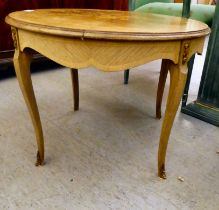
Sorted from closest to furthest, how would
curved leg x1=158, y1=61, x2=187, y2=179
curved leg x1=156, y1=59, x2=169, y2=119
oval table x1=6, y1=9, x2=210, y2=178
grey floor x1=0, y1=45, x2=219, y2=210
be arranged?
oval table x1=6, y1=9, x2=210, y2=178
curved leg x1=158, y1=61, x2=187, y2=179
grey floor x1=0, y1=45, x2=219, y2=210
curved leg x1=156, y1=59, x2=169, y2=119

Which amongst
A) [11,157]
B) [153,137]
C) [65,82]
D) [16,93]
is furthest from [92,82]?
[11,157]

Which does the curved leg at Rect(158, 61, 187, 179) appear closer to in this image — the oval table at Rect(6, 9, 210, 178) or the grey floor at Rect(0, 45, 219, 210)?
the oval table at Rect(6, 9, 210, 178)

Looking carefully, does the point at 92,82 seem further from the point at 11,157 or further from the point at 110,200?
the point at 110,200

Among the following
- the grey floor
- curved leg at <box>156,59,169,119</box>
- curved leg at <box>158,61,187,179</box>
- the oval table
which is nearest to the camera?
the oval table

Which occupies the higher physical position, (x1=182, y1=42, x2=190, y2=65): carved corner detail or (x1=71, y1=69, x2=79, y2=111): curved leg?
(x1=182, y1=42, x2=190, y2=65): carved corner detail

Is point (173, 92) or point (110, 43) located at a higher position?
point (110, 43)

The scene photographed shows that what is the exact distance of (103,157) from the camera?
3.54 ft

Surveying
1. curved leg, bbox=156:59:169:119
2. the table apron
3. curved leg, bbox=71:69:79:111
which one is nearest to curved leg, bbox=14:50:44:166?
the table apron

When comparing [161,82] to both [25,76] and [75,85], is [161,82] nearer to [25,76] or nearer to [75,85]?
[75,85]

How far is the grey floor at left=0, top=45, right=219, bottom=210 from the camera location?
874 millimetres

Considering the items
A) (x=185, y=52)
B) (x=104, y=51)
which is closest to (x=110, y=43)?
(x=104, y=51)

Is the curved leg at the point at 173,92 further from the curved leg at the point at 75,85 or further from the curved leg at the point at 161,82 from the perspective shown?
the curved leg at the point at 75,85

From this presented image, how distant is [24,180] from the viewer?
3.09ft

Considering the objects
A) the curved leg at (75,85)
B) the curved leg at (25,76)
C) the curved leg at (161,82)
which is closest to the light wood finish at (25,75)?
the curved leg at (25,76)
